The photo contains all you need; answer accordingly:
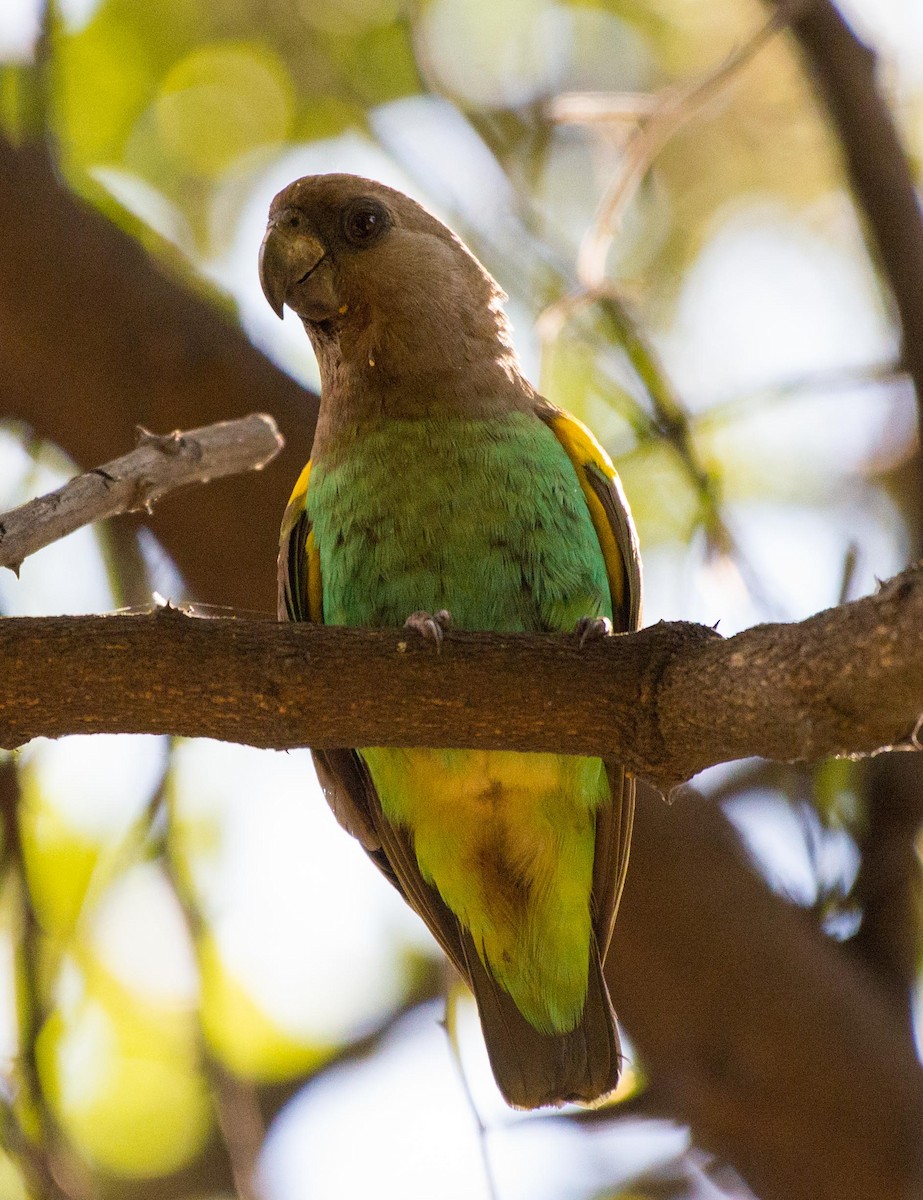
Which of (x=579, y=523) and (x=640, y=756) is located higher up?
(x=579, y=523)

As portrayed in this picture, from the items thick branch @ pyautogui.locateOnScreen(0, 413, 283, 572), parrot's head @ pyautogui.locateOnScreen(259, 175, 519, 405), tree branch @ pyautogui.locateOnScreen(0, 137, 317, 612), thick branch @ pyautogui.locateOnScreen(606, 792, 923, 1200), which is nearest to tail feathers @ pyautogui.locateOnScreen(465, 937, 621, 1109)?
thick branch @ pyautogui.locateOnScreen(606, 792, 923, 1200)

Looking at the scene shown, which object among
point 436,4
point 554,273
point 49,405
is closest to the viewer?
point 49,405

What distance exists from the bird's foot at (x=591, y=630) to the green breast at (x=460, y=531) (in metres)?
0.40

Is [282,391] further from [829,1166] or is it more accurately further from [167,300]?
[829,1166]

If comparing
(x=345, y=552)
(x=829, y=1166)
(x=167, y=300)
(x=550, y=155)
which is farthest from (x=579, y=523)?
(x=550, y=155)

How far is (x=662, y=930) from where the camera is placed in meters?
4.24

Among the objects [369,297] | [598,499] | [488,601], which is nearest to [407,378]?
[369,297]

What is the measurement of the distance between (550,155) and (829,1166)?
501 cm

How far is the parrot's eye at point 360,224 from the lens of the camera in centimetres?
409

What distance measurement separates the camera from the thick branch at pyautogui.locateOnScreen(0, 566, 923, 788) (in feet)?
8.77

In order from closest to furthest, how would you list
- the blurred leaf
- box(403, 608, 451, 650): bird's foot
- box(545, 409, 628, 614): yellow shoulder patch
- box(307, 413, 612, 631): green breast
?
1. box(403, 608, 451, 650): bird's foot
2. box(307, 413, 612, 631): green breast
3. box(545, 409, 628, 614): yellow shoulder patch
4. the blurred leaf

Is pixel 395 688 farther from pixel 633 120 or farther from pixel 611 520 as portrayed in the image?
pixel 633 120

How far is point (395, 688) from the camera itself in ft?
9.43

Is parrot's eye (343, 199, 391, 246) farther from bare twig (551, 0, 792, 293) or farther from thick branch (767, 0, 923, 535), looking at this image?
thick branch (767, 0, 923, 535)
